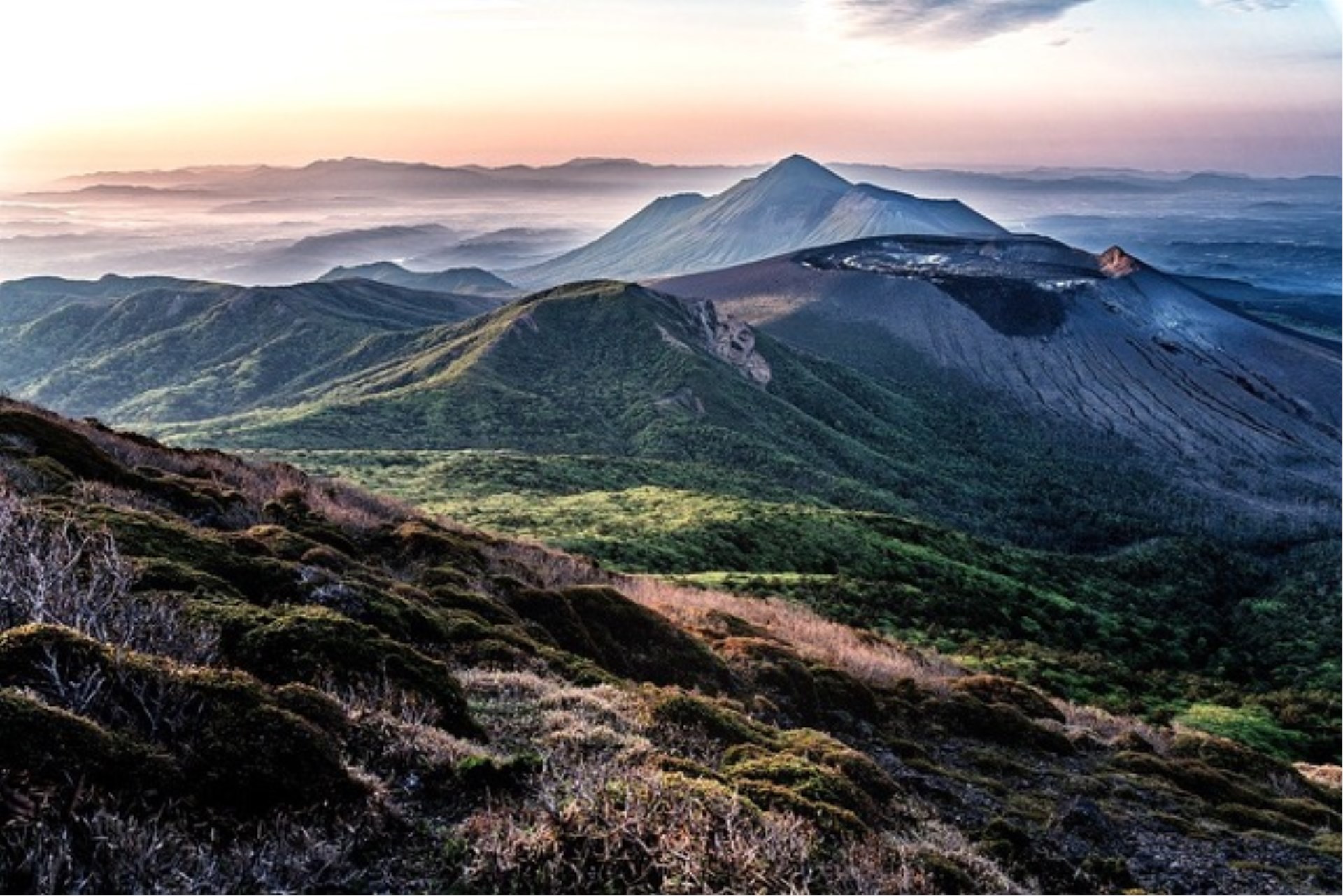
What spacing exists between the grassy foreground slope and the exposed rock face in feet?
468

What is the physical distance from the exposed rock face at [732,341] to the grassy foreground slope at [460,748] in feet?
468

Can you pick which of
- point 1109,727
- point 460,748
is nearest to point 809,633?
point 1109,727

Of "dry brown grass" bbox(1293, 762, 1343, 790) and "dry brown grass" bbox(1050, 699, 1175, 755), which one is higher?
"dry brown grass" bbox(1050, 699, 1175, 755)

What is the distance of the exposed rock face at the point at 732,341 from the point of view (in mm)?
164625

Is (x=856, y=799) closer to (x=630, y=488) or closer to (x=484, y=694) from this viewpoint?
(x=484, y=694)

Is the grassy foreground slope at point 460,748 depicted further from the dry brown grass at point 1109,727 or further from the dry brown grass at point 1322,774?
the dry brown grass at point 1322,774

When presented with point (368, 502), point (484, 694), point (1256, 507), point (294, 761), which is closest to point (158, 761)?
point (294, 761)

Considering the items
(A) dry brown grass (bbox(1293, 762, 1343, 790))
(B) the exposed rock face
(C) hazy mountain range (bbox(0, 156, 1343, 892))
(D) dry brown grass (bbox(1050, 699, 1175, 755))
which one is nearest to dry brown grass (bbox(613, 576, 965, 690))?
(C) hazy mountain range (bbox(0, 156, 1343, 892))

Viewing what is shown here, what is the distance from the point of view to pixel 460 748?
8.22m

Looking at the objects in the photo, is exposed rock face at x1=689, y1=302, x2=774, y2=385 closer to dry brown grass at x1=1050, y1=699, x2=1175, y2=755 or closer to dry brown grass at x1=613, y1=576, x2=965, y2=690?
dry brown grass at x1=613, y1=576, x2=965, y2=690

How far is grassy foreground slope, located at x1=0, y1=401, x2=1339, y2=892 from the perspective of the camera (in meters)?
5.78

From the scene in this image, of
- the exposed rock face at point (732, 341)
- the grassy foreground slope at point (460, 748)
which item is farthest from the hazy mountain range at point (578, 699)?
the exposed rock face at point (732, 341)

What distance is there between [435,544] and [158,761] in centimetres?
1623

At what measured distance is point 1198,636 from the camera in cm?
6250
